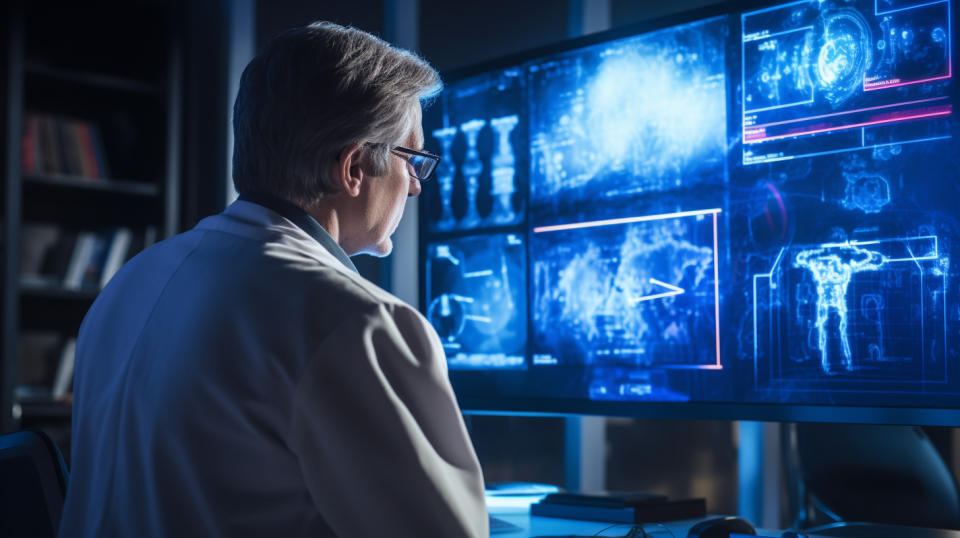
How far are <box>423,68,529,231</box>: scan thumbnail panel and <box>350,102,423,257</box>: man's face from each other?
44 cm

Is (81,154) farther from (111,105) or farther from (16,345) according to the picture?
(16,345)

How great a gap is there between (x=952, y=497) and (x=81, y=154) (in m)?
2.96

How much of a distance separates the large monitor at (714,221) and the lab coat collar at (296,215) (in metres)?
0.64

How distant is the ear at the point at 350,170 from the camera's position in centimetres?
118

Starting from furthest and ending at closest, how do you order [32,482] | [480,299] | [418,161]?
[480,299]
[418,161]
[32,482]

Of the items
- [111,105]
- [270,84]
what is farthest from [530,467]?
[111,105]

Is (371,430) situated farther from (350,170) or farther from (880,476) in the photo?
(880,476)

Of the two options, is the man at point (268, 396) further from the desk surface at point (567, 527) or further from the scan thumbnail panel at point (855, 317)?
the scan thumbnail panel at point (855, 317)

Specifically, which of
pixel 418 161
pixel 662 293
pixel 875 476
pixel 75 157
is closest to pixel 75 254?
pixel 75 157

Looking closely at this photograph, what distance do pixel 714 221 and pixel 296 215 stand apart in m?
0.71

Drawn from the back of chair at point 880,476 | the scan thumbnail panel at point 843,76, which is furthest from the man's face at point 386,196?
the back of chair at point 880,476

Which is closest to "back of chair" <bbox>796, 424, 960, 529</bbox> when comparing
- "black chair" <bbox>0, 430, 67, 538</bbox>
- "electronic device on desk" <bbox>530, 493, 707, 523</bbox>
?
"electronic device on desk" <bbox>530, 493, 707, 523</bbox>

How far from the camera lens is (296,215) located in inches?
45.0

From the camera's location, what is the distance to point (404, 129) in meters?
1.29
